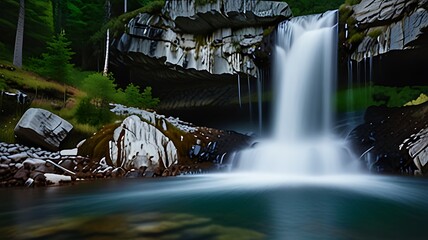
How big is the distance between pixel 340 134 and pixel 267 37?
20.9 ft

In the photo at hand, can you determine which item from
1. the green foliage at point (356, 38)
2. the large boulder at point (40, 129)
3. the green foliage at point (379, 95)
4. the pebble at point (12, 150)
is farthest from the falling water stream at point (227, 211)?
the green foliage at point (379, 95)

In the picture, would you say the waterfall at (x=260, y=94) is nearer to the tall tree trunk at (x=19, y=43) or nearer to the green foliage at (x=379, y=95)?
the green foliage at (x=379, y=95)

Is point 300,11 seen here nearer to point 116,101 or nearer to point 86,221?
point 116,101

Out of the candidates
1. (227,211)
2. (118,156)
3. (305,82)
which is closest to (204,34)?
(305,82)

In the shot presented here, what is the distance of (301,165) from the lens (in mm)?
10266

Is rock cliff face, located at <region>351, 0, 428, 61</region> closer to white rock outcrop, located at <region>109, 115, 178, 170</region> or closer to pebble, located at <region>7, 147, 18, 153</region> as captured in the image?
white rock outcrop, located at <region>109, 115, 178, 170</region>

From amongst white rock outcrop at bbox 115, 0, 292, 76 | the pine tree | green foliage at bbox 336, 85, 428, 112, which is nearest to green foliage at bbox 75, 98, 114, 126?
the pine tree

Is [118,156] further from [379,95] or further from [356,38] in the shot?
[379,95]

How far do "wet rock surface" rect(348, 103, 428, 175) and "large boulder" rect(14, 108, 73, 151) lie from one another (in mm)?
10691

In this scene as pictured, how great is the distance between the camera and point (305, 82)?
46.1 feet

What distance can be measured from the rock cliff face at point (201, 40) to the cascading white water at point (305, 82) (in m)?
1.60

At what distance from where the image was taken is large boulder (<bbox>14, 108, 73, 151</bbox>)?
9.14 metres

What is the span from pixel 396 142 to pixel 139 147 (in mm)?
9060

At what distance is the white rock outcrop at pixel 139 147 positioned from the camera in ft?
31.5
